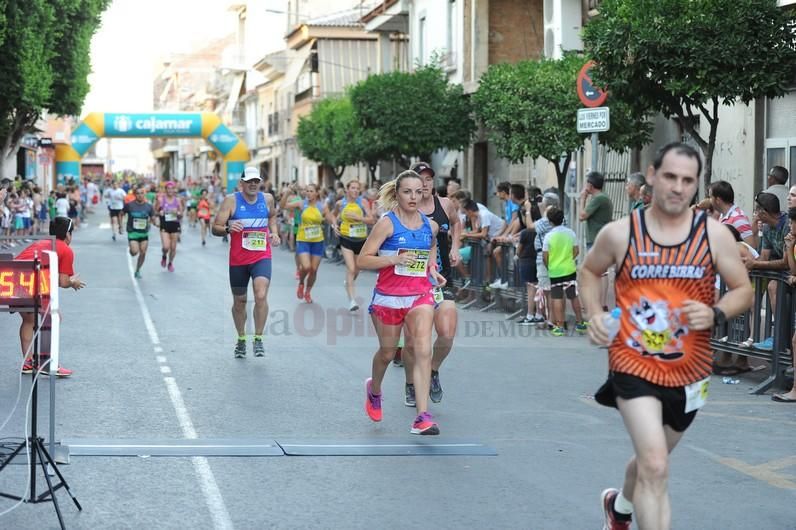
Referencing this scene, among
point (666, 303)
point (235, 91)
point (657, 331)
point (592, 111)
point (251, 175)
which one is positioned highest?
point (235, 91)

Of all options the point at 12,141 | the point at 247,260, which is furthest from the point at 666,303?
the point at 12,141

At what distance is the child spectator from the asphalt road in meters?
0.58

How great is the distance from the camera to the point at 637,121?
74.0ft

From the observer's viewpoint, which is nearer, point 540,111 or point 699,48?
point 699,48

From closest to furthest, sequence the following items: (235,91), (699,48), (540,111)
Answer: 1. (699,48)
2. (540,111)
3. (235,91)

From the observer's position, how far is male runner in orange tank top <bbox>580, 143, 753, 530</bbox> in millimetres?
5484

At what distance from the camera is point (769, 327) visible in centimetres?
1188

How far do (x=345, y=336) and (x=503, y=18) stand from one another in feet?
67.7

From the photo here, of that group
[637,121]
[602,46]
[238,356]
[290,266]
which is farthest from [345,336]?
[290,266]

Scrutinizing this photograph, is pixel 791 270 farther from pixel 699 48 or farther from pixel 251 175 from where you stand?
pixel 699 48

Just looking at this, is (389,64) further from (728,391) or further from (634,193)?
(728,391)

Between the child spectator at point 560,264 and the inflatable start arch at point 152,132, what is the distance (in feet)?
121

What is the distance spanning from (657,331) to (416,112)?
27700mm

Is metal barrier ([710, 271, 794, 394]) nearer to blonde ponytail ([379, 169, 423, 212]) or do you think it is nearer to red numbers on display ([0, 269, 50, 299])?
blonde ponytail ([379, 169, 423, 212])
